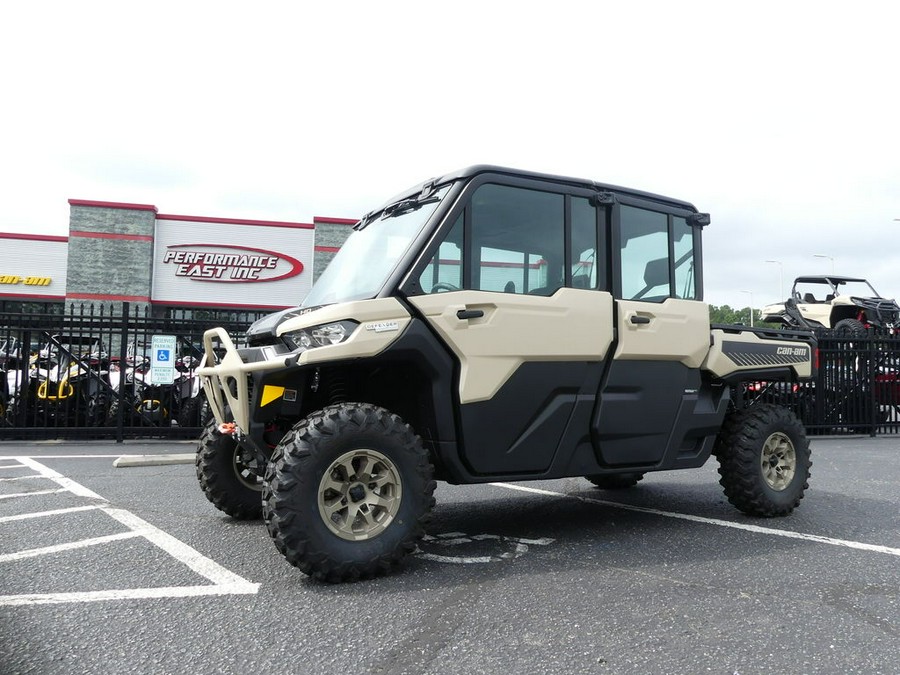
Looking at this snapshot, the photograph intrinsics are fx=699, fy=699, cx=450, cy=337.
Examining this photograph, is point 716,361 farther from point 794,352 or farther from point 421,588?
point 421,588

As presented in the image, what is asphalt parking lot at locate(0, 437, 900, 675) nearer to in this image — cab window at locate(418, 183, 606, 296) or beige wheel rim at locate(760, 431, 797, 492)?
beige wheel rim at locate(760, 431, 797, 492)

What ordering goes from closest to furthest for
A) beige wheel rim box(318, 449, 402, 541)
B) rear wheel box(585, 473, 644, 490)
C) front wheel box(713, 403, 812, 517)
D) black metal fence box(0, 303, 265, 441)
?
1. beige wheel rim box(318, 449, 402, 541)
2. front wheel box(713, 403, 812, 517)
3. rear wheel box(585, 473, 644, 490)
4. black metal fence box(0, 303, 265, 441)

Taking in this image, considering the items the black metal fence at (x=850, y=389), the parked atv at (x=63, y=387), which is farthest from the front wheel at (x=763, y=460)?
the parked atv at (x=63, y=387)

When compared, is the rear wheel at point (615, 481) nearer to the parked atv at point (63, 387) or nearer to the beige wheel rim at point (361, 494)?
the beige wheel rim at point (361, 494)

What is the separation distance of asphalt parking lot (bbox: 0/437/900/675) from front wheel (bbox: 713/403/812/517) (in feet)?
0.52

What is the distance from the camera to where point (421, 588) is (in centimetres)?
338

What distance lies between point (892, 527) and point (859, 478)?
2.73 metres

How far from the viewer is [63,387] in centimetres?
1090

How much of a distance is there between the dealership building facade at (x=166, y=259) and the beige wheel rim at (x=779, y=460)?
79.6 ft

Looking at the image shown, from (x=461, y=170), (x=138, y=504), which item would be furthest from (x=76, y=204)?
(x=461, y=170)

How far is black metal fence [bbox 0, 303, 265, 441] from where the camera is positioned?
10.7 m

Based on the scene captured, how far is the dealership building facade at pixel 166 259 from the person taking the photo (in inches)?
1091

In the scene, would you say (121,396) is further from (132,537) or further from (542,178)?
(542,178)

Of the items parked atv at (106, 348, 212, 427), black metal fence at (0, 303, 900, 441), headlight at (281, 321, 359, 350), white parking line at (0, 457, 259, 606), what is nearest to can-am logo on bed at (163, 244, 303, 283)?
black metal fence at (0, 303, 900, 441)
